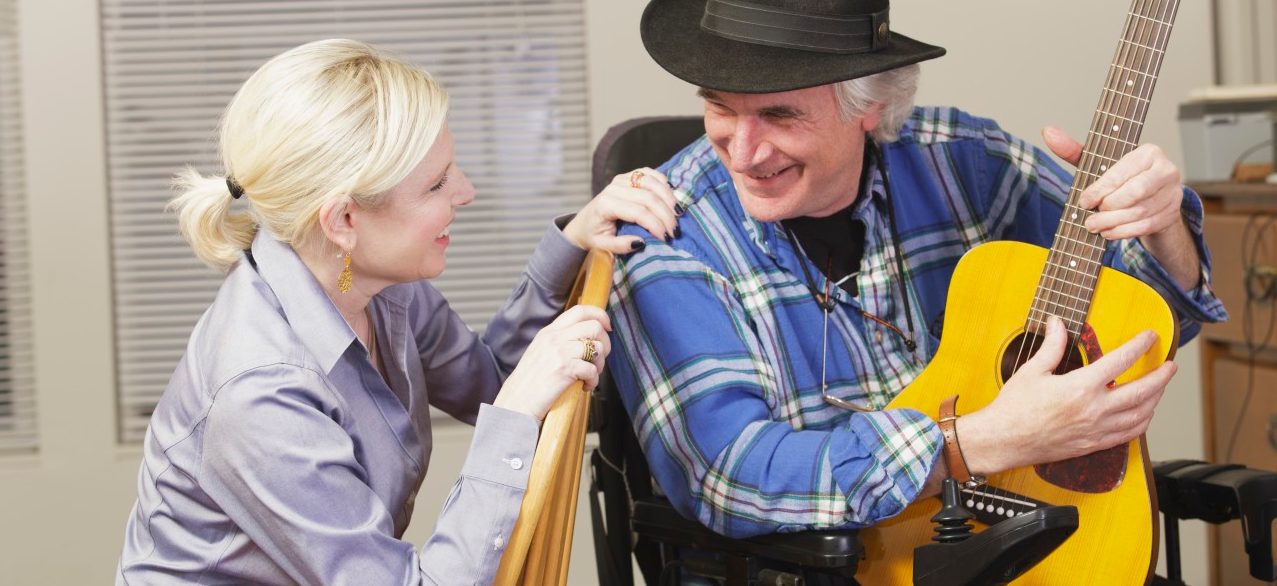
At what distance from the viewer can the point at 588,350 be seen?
141 centimetres

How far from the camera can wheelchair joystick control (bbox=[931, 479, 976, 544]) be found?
146 cm

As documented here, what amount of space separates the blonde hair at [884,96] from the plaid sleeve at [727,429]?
30cm

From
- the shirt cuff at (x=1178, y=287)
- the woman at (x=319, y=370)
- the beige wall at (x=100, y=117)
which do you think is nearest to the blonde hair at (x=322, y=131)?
the woman at (x=319, y=370)

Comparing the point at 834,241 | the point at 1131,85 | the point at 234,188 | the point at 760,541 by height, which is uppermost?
the point at 1131,85

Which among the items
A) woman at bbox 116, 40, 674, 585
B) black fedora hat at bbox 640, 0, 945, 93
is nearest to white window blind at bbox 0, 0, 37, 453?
woman at bbox 116, 40, 674, 585

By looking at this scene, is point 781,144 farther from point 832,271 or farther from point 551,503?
point 551,503

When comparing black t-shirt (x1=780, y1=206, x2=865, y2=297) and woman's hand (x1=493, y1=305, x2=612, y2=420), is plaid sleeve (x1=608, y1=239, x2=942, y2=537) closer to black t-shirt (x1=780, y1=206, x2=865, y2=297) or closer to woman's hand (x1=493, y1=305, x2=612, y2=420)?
black t-shirt (x1=780, y1=206, x2=865, y2=297)

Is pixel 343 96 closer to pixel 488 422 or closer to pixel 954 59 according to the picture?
pixel 488 422

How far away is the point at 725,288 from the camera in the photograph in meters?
1.75

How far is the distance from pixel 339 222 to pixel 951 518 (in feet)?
2.51

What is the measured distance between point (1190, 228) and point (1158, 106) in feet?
5.35

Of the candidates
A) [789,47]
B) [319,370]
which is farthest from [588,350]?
[789,47]

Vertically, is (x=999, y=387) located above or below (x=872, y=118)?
below

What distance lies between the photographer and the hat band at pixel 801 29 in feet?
5.51
